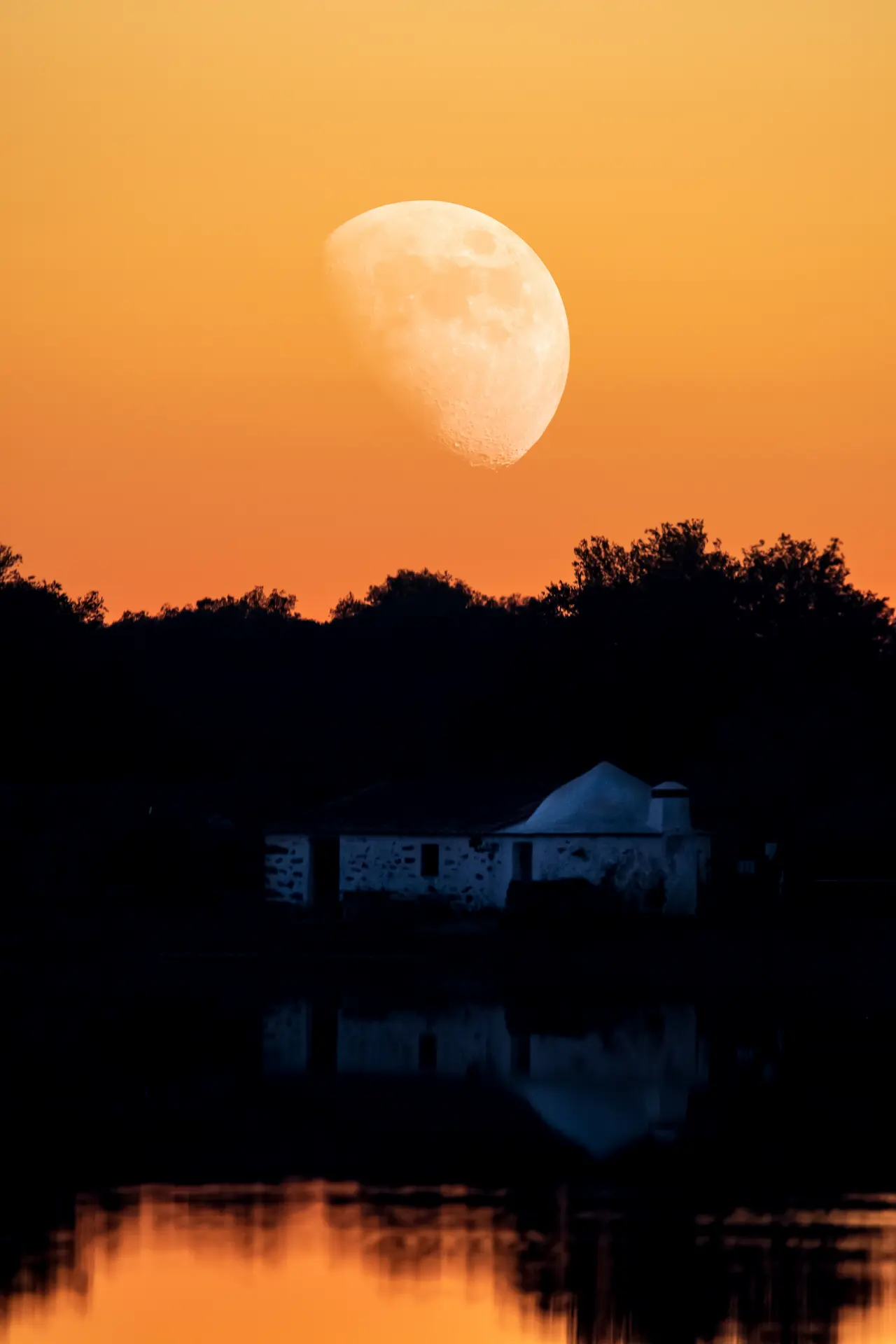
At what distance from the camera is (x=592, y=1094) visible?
97.3 feet

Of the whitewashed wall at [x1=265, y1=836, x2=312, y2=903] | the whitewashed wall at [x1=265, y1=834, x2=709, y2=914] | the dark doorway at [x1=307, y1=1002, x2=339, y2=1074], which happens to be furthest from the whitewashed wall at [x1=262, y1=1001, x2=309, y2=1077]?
the whitewashed wall at [x1=265, y1=836, x2=312, y2=903]

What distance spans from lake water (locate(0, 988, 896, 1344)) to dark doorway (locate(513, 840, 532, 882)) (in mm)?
14361

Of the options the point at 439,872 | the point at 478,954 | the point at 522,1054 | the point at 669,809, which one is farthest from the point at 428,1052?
the point at 439,872

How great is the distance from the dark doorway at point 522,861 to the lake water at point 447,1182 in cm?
1436

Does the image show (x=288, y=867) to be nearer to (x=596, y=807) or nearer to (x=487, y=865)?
(x=487, y=865)

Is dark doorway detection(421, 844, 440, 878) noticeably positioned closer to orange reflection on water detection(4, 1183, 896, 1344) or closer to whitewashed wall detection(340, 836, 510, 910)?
whitewashed wall detection(340, 836, 510, 910)

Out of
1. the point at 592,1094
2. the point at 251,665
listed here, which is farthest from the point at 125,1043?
the point at 251,665

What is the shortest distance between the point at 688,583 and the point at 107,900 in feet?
113

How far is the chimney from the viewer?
50.8m

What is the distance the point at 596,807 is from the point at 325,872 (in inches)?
337

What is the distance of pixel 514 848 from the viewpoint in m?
51.7

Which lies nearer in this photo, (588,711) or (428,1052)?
(428,1052)

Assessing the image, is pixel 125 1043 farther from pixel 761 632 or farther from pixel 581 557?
pixel 581 557

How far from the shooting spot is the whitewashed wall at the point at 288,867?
54.5 m
